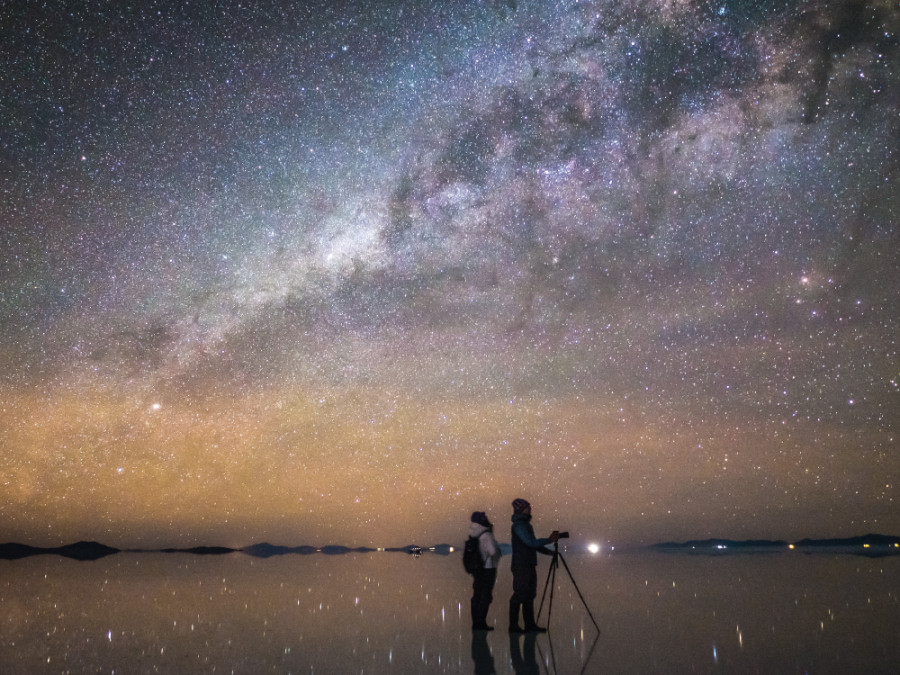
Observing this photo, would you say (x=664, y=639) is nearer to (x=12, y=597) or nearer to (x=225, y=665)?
(x=225, y=665)

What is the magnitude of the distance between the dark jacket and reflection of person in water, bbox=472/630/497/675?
919 mm

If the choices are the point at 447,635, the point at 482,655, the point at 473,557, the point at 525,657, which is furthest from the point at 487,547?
the point at 525,657

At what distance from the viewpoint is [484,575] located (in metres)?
8.09

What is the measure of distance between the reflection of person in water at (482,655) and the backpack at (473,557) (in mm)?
748

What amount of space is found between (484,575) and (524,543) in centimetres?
73

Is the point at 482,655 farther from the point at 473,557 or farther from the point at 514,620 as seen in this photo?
the point at 473,557

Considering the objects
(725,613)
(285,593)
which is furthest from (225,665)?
(285,593)

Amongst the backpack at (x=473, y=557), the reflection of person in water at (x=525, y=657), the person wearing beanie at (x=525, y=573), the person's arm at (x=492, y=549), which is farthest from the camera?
the backpack at (x=473, y=557)

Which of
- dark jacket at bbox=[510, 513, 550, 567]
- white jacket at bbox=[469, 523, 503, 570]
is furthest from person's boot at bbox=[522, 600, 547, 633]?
white jacket at bbox=[469, 523, 503, 570]

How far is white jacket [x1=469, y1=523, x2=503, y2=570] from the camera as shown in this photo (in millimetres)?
8008

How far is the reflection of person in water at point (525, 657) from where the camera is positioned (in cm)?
549

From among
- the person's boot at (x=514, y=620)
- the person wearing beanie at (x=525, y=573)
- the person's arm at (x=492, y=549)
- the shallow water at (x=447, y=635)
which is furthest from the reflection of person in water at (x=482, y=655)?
the person's arm at (x=492, y=549)

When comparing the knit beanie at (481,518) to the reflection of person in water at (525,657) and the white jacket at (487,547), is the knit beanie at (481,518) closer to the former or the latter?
the white jacket at (487,547)

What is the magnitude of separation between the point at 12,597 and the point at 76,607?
394 cm
